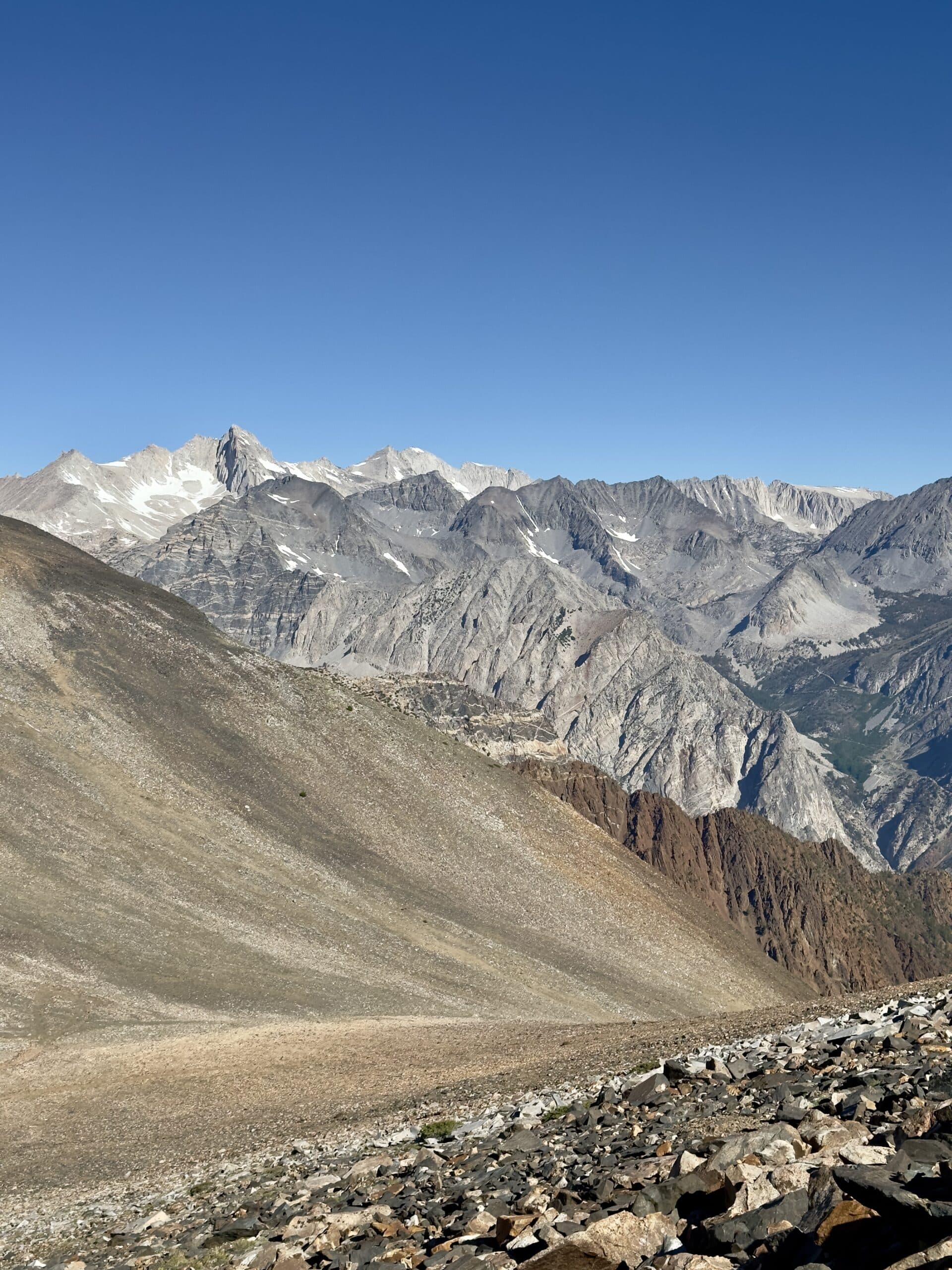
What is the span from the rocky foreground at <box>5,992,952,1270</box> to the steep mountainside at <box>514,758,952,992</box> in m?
133

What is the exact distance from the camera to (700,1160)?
12.5 metres

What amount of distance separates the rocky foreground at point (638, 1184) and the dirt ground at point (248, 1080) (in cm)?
274

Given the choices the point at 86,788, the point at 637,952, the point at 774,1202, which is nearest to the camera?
the point at 774,1202

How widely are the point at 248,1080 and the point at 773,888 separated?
509 ft

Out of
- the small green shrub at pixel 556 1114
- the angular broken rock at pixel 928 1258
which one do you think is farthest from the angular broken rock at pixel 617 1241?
the small green shrub at pixel 556 1114

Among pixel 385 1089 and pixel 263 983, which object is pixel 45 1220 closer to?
pixel 385 1089

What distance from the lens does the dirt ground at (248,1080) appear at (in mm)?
26016

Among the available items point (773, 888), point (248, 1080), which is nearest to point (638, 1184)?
point (248, 1080)

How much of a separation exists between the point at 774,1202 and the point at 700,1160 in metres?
2.39

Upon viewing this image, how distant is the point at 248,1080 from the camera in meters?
33.2

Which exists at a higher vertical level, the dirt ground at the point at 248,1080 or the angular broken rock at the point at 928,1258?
the angular broken rock at the point at 928,1258

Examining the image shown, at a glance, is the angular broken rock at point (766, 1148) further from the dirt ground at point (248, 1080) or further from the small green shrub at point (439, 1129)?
the dirt ground at point (248, 1080)

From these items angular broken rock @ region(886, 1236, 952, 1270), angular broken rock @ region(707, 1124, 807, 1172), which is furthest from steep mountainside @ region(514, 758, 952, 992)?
angular broken rock @ region(886, 1236, 952, 1270)

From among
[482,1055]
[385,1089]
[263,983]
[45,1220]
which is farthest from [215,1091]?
[263,983]
